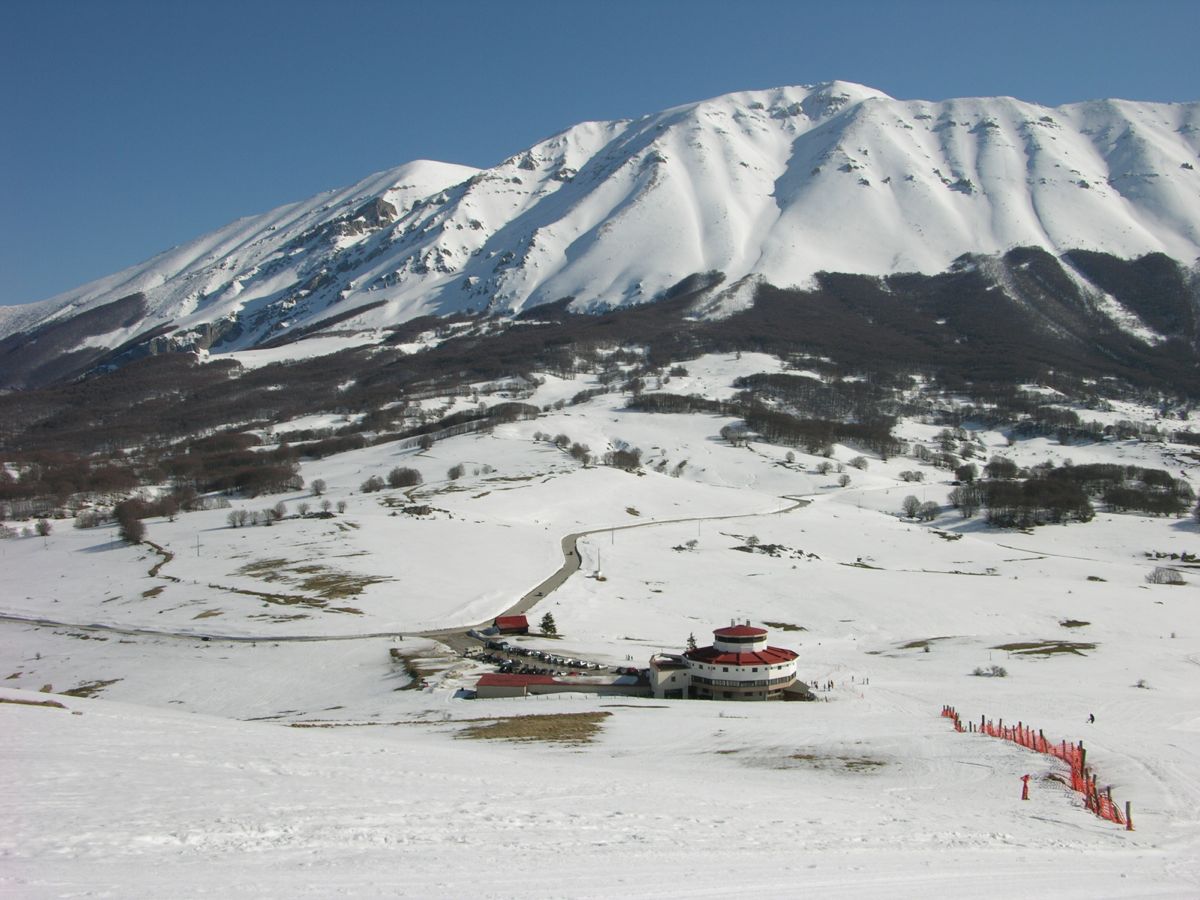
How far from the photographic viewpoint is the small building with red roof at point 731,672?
4734 centimetres

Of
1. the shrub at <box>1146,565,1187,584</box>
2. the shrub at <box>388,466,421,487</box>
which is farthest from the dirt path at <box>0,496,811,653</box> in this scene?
the shrub at <box>1146,565,1187,584</box>

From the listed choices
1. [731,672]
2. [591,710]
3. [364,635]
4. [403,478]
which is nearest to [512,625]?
[364,635]

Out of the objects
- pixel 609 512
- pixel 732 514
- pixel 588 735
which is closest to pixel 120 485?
pixel 609 512

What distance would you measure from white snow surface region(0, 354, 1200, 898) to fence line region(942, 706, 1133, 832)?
655 millimetres

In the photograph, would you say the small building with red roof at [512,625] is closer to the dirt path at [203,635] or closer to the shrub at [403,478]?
the dirt path at [203,635]

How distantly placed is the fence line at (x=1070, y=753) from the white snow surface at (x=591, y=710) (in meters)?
0.65

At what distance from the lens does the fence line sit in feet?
69.1

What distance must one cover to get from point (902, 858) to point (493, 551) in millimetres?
81235

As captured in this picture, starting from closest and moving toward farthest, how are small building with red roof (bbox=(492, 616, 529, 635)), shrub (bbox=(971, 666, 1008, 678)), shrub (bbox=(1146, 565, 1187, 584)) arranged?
shrub (bbox=(971, 666, 1008, 678)), small building with red roof (bbox=(492, 616, 529, 635)), shrub (bbox=(1146, 565, 1187, 584))

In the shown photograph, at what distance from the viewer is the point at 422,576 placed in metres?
83.5

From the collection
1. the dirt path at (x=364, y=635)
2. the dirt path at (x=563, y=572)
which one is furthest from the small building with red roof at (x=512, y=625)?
the dirt path at (x=563, y=572)

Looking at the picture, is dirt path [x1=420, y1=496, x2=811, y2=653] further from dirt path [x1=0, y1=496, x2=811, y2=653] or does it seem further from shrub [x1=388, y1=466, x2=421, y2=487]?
shrub [x1=388, y1=466, x2=421, y2=487]

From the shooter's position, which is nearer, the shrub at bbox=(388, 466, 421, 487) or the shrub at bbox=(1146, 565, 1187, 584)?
the shrub at bbox=(1146, 565, 1187, 584)

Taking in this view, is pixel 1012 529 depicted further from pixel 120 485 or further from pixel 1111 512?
pixel 120 485
